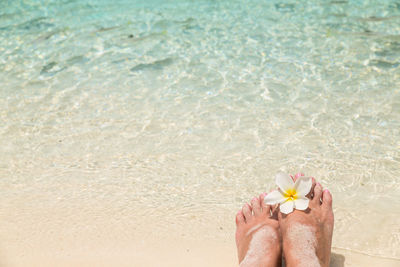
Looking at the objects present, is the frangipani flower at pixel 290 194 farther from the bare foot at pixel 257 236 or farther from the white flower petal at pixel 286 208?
the bare foot at pixel 257 236

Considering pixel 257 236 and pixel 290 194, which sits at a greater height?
pixel 290 194

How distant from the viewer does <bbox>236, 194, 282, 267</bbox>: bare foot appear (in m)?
2.29

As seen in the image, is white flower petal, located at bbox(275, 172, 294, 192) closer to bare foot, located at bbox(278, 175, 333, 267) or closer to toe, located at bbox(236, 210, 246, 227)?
bare foot, located at bbox(278, 175, 333, 267)

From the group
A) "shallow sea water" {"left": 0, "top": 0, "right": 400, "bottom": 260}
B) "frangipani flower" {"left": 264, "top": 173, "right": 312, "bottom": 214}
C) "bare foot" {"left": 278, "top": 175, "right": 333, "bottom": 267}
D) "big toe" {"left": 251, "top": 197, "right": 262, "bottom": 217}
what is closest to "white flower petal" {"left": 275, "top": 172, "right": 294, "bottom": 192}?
"frangipani flower" {"left": 264, "top": 173, "right": 312, "bottom": 214}

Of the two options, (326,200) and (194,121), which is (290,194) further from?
(194,121)

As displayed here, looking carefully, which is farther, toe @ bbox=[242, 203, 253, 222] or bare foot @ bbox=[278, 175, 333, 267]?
toe @ bbox=[242, 203, 253, 222]

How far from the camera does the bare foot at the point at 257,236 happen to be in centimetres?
229

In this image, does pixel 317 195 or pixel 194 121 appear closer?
pixel 317 195

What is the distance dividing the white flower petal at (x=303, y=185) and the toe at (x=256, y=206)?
1.03 ft

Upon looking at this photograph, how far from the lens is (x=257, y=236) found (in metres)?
2.42

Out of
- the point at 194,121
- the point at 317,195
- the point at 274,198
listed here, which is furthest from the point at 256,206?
the point at 194,121

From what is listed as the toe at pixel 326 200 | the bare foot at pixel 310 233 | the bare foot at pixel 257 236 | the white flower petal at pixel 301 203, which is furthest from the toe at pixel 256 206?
the toe at pixel 326 200

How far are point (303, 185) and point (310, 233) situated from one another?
0.85 feet

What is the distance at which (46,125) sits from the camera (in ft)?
12.8
